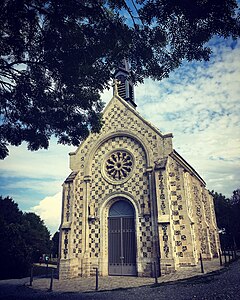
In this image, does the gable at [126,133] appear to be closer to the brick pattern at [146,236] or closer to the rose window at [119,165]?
the rose window at [119,165]

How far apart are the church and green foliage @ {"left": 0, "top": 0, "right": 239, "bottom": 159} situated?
8.07 m

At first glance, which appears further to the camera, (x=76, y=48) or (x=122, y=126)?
(x=122, y=126)

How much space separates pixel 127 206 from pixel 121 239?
7.28ft

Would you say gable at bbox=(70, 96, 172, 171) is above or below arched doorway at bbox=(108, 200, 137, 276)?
above

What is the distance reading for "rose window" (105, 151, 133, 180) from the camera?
17.5 m

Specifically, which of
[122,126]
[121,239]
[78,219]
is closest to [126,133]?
[122,126]

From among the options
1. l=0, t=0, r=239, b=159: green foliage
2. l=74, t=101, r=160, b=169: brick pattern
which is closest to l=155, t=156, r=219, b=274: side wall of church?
l=74, t=101, r=160, b=169: brick pattern

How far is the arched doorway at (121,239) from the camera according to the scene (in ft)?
51.3

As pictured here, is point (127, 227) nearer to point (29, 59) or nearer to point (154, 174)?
point (154, 174)

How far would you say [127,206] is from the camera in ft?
55.4

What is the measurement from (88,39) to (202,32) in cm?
344

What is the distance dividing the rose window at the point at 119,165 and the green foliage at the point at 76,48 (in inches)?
320

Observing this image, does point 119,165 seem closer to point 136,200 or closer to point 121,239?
point 136,200

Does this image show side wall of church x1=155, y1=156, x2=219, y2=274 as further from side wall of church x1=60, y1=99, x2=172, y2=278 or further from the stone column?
the stone column
